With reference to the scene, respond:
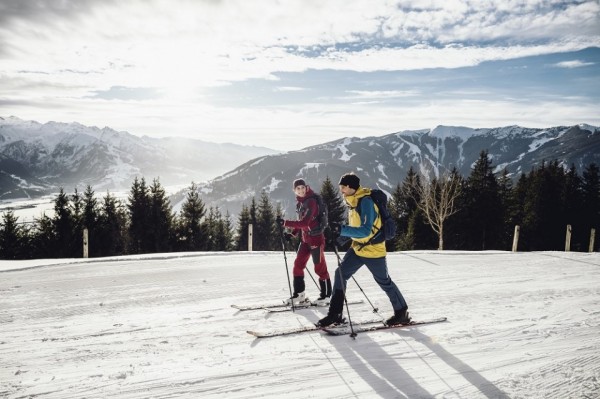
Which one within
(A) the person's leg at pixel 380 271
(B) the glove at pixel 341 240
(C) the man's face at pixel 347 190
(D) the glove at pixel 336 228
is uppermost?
(C) the man's face at pixel 347 190

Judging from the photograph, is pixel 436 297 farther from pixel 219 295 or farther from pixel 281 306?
pixel 219 295

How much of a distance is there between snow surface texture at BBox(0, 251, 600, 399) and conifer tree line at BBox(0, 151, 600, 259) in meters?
24.2

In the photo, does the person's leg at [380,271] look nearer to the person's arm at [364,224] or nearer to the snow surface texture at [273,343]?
the person's arm at [364,224]

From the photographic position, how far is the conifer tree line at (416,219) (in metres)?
34.2

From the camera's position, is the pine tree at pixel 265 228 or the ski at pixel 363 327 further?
the pine tree at pixel 265 228

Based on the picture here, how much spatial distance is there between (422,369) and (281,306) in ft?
9.46

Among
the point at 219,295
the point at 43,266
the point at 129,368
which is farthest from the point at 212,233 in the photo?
the point at 129,368

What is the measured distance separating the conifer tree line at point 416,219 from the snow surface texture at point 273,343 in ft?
79.3

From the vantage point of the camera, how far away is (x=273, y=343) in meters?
4.83

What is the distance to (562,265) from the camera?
10586 mm

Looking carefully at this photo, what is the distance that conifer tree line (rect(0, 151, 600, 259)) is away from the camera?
112 feet

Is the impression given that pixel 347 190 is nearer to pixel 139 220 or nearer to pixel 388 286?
pixel 388 286

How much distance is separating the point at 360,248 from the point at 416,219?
31.8 meters

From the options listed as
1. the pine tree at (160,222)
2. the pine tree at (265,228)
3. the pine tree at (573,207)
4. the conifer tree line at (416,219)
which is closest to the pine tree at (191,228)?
the conifer tree line at (416,219)
